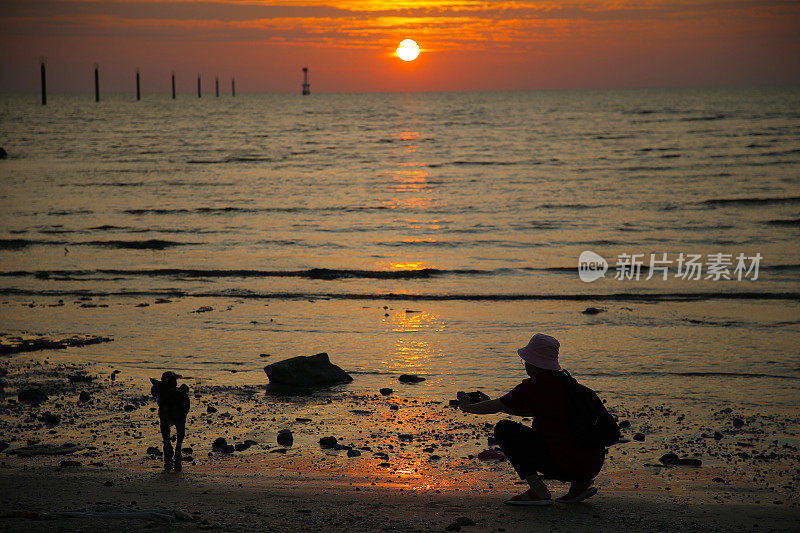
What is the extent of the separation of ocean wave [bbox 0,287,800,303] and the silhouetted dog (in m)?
8.07

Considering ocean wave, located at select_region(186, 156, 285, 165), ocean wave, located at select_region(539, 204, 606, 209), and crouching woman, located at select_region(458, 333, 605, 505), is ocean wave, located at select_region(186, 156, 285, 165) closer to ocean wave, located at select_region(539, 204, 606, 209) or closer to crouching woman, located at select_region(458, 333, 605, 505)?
ocean wave, located at select_region(539, 204, 606, 209)

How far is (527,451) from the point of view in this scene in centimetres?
560

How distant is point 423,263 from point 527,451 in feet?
40.5

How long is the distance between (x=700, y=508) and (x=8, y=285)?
13.9m

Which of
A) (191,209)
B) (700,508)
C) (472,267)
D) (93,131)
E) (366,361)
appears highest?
(93,131)

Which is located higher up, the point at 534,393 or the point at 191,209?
the point at 191,209

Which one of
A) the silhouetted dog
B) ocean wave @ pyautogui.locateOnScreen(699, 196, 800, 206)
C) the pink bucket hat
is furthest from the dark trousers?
ocean wave @ pyautogui.locateOnScreen(699, 196, 800, 206)

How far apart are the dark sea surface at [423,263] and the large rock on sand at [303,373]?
1.62 ft

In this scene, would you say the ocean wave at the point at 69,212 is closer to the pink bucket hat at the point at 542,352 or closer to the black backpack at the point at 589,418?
the pink bucket hat at the point at 542,352

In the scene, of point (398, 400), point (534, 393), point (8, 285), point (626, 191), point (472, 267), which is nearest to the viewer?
point (534, 393)

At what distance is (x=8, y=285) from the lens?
608 inches

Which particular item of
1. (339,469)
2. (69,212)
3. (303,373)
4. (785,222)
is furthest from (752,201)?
(339,469)

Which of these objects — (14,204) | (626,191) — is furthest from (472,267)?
(14,204)

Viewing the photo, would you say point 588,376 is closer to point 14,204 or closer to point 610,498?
point 610,498
